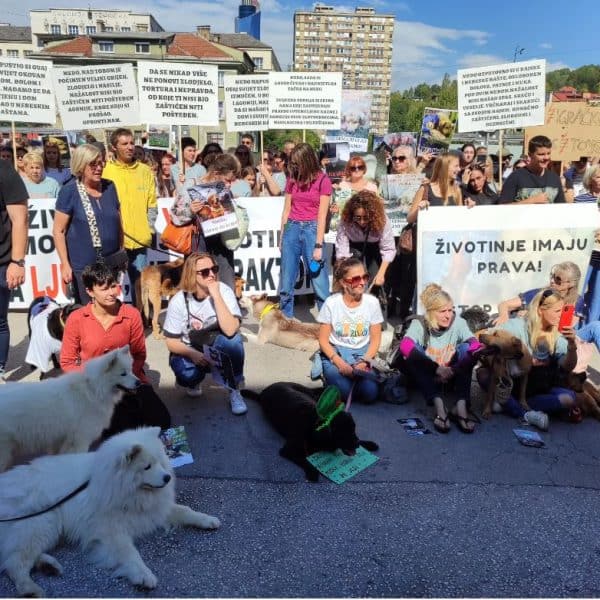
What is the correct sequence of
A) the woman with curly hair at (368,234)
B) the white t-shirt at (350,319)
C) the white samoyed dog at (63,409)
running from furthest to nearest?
the woman with curly hair at (368,234)
the white t-shirt at (350,319)
the white samoyed dog at (63,409)

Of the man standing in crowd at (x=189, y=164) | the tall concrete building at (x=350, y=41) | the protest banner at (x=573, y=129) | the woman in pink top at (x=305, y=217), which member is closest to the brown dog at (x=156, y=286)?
the woman in pink top at (x=305, y=217)

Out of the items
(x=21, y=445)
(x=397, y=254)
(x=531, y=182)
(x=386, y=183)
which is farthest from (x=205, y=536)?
(x=386, y=183)

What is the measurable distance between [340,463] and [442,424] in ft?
3.16

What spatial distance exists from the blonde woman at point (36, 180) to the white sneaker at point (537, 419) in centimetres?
616

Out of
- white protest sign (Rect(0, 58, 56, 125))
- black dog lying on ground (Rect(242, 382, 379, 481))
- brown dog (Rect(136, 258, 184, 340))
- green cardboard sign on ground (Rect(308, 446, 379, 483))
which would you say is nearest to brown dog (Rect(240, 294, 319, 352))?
brown dog (Rect(136, 258, 184, 340))

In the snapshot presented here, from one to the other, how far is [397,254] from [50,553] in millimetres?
4907

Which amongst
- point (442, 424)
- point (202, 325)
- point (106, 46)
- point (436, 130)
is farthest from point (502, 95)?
point (106, 46)

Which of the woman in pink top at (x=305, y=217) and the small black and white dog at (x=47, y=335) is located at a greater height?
the woman in pink top at (x=305, y=217)

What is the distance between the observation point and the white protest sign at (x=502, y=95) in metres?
6.16

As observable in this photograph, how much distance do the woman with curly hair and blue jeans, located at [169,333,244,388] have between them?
6.17 ft

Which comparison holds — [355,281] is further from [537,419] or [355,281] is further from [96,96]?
[96,96]

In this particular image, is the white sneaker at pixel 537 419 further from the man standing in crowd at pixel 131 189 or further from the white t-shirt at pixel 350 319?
the man standing in crowd at pixel 131 189

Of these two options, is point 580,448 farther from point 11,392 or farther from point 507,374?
point 11,392

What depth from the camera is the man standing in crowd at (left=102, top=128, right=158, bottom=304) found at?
5406 millimetres
